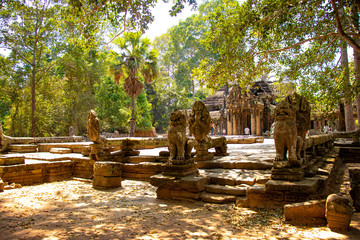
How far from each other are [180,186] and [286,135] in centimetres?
240

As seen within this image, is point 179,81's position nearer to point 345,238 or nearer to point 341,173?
point 341,173

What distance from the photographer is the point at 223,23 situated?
26.9 ft

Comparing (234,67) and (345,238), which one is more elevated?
(234,67)

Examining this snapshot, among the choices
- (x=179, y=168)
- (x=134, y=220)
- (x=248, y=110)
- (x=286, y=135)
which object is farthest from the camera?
(x=248, y=110)

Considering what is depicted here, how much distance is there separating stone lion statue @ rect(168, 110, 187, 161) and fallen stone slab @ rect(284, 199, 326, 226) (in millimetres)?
2690

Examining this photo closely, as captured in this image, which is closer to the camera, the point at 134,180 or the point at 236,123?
the point at 134,180

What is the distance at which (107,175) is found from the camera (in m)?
6.70

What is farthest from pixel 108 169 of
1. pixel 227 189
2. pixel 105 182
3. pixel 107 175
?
pixel 227 189

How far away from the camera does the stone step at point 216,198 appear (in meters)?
4.94

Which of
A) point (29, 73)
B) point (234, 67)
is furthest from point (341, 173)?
point (29, 73)

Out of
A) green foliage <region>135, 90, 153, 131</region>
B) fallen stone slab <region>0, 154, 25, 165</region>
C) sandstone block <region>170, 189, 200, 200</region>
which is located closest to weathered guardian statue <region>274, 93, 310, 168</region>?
sandstone block <region>170, 189, 200, 200</region>

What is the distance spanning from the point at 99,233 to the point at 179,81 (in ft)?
116

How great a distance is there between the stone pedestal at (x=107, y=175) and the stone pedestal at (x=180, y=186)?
158 centimetres

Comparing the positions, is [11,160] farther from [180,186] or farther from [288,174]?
[288,174]
